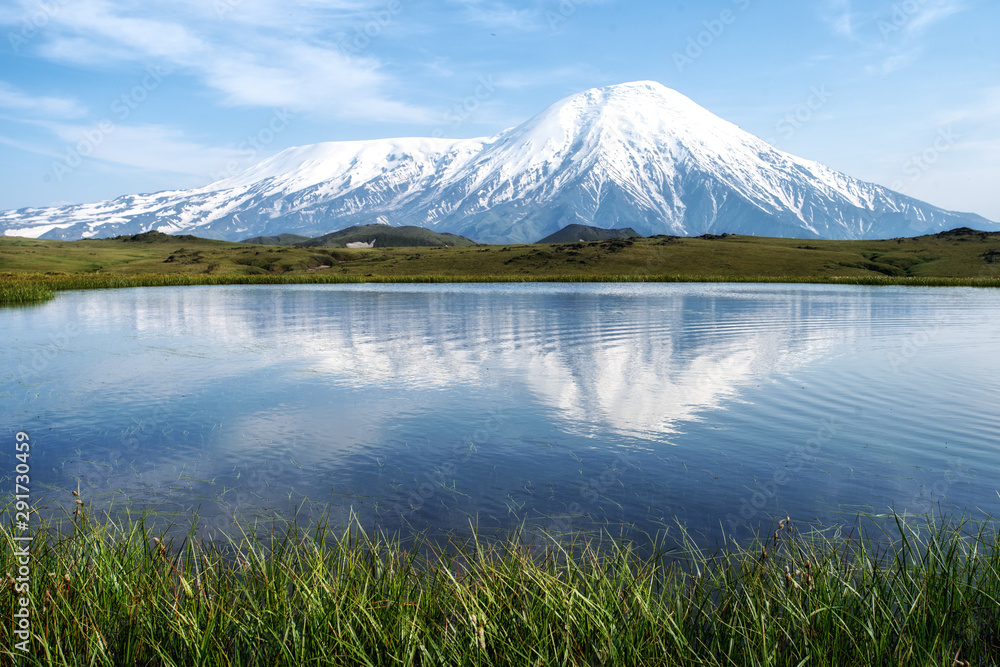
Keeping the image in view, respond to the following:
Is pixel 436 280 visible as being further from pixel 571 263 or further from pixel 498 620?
pixel 498 620

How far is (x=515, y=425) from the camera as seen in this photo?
61.8 ft

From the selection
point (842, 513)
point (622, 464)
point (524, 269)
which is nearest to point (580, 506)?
point (622, 464)

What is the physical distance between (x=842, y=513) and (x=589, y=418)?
8.31 meters

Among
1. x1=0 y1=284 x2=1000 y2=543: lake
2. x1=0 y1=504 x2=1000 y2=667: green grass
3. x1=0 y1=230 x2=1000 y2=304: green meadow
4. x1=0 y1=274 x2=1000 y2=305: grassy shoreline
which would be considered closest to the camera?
x1=0 y1=504 x2=1000 y2=667: green grass

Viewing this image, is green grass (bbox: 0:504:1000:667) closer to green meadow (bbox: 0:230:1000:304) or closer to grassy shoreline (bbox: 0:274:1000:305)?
grassy shoreline (bbox: 0:274:1000:305)

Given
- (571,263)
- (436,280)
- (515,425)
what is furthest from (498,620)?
(571,263)

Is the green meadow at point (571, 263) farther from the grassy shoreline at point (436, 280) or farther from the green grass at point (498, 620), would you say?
the green grass at point (498, 620)

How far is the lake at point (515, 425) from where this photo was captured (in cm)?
1269

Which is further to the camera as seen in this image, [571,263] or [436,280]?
[571,263]

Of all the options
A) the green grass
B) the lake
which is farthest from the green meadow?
the green grass

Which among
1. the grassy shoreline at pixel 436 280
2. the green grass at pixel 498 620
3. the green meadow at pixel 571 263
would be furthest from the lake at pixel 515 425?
the green meadow at pixel 571 263

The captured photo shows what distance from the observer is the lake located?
41.6ft

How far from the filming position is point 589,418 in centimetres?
1964

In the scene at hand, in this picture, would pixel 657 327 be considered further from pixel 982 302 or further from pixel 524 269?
pixel 524 269
